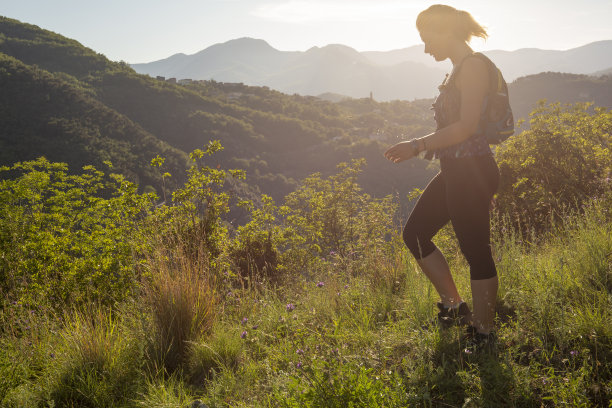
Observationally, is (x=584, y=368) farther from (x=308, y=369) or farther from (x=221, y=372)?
(x=221, y=372)

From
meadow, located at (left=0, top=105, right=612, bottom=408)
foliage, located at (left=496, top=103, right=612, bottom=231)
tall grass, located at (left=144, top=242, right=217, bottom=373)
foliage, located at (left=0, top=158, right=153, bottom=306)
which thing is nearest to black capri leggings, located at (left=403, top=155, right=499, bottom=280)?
meadow, located at (left=0, top=105, right=612, bottom=408)

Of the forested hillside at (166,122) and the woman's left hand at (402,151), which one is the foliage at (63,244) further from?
the forested hillside at (166,122)

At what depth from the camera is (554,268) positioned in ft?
7.84

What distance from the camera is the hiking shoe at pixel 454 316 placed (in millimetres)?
2123

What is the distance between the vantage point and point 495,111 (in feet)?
6.14

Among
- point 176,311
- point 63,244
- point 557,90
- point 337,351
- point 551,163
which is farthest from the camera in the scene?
point 557,90

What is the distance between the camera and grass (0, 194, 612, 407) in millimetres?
1587

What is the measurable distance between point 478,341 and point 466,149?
0.95 metres

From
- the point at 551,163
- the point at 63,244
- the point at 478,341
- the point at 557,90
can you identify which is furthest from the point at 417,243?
the point at 557,90

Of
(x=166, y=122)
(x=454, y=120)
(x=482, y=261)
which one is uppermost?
(x=166, y=122)

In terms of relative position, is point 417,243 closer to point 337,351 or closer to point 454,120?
point 454,120

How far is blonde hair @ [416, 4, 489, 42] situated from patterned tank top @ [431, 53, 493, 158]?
0.71ft

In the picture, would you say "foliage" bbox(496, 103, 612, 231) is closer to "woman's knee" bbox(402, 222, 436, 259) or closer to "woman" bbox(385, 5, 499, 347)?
"woman's knee" bbox(402, 222, 436, 259)

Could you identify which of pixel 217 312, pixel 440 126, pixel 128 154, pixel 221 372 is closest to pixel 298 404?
pixel 221 372
